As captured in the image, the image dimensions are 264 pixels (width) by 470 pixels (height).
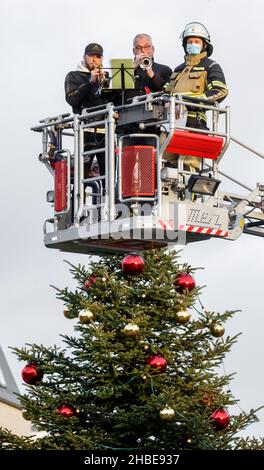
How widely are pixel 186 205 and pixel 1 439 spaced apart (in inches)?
282

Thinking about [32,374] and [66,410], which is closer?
[66,410]

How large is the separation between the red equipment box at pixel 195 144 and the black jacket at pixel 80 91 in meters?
1.38

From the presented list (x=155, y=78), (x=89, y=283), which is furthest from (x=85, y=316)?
(x=155, y=78)

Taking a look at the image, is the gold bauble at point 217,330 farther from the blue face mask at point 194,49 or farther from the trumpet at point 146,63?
the trumpet at point 146,63

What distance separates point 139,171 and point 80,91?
1.59 m

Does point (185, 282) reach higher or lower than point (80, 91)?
lower

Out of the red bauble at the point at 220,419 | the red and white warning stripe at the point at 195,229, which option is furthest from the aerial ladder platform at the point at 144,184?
the red bauble at the point at 220,419

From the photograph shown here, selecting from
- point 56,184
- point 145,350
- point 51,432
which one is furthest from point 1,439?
point 56,184

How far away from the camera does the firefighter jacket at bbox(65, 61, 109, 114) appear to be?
21.5 meters

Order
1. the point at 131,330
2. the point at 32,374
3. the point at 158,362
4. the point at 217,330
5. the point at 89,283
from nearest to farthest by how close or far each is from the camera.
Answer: the point at 131,330 < the point at 89,283 < the point at 158,362 < the point at 217,330 < the point at 32,374

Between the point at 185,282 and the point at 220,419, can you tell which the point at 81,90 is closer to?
the point at 185,282

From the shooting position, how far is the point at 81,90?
2156 centimetres

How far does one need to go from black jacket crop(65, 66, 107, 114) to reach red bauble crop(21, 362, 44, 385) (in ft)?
19.7

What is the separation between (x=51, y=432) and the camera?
87.3 feet
